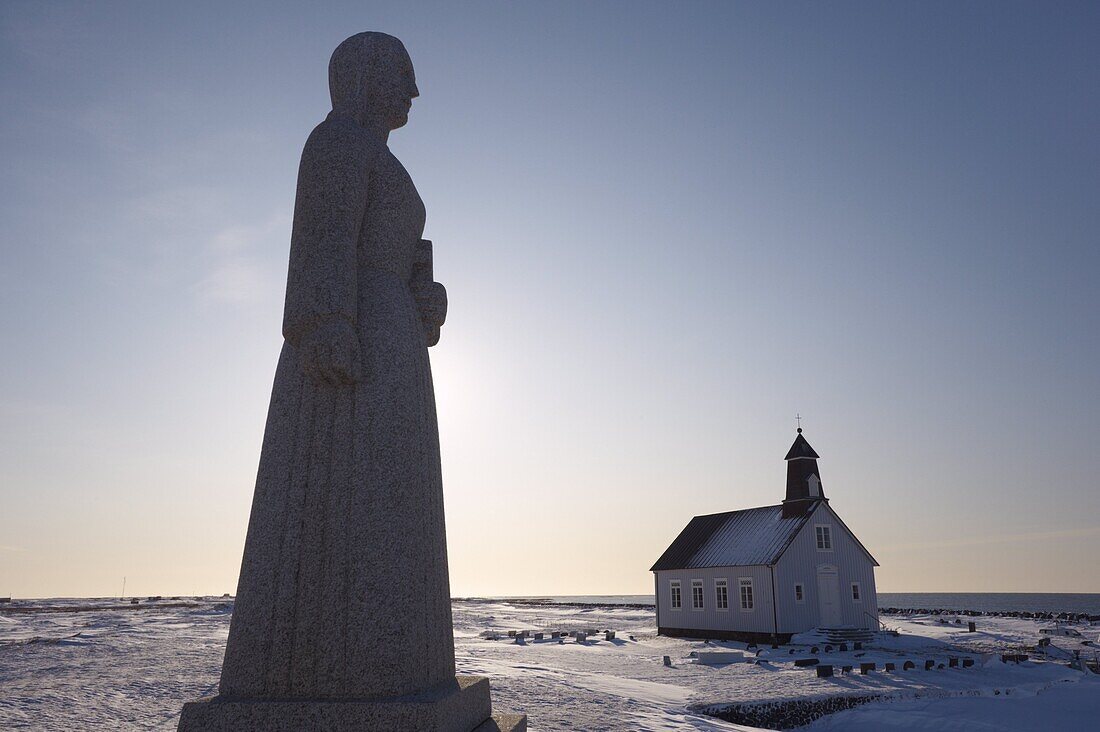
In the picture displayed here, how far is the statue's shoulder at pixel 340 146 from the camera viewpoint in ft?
14.3

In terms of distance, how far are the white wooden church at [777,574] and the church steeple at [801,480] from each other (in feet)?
0.15

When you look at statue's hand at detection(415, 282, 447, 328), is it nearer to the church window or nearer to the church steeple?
the church window

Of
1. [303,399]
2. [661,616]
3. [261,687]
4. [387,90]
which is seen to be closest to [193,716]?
[261,687]

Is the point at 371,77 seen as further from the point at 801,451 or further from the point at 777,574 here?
the point at 801,451

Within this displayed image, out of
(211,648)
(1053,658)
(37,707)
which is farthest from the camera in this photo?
(1053,658)

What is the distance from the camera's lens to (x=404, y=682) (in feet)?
12.0

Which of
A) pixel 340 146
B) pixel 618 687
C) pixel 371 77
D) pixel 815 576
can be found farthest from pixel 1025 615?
pixel 340 146

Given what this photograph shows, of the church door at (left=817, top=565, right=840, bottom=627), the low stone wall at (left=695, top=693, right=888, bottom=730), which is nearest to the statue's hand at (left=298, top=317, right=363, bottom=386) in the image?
the low stone wall at (left=695, top=693, right=888, bottom=730)

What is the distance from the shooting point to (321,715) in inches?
135

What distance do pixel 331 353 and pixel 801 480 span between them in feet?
103

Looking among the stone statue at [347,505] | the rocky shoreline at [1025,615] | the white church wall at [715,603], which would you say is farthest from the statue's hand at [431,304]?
the rocky shoreline at [1025,615]

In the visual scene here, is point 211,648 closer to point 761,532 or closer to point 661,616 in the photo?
point 661,616

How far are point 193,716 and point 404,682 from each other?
1.10 m

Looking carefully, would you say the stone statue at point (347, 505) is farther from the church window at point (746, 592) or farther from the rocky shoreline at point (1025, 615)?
the rocky shoreline at point (1025, 615)
